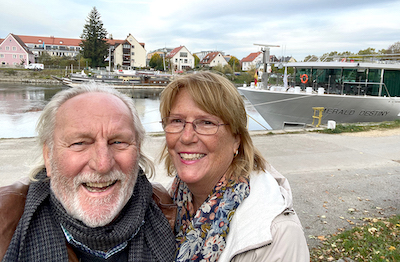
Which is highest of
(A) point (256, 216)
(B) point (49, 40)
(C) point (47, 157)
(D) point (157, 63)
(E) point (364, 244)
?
(B) point (49, 40)

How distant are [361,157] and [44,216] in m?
7.45

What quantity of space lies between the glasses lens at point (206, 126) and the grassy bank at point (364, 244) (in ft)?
7.37

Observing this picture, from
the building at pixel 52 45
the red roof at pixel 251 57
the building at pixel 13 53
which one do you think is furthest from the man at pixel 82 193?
the building at pixel 52 45

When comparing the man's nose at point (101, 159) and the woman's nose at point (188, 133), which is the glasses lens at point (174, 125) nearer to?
the woman's nose at point (188, 133)

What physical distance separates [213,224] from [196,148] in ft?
1.46

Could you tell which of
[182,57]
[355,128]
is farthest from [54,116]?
[182,57]

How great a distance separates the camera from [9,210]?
1.34m

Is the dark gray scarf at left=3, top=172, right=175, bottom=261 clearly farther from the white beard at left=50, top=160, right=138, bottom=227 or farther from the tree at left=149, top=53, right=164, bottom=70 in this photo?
the tree at left=149, top=53, right=164, bottom=70

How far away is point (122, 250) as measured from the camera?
5.06ft

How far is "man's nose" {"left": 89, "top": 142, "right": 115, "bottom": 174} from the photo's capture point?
4.57ft

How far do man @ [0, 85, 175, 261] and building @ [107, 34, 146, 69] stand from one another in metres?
79.4

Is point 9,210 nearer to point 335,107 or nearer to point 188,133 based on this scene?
point 188,133

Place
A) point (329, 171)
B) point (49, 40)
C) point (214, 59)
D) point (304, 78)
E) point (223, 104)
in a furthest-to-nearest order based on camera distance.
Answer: point (49, 40) < point (214, 59) < point (304, 78) < point (329, 171) < point (223, 104)

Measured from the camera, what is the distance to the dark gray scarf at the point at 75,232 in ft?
4.35
